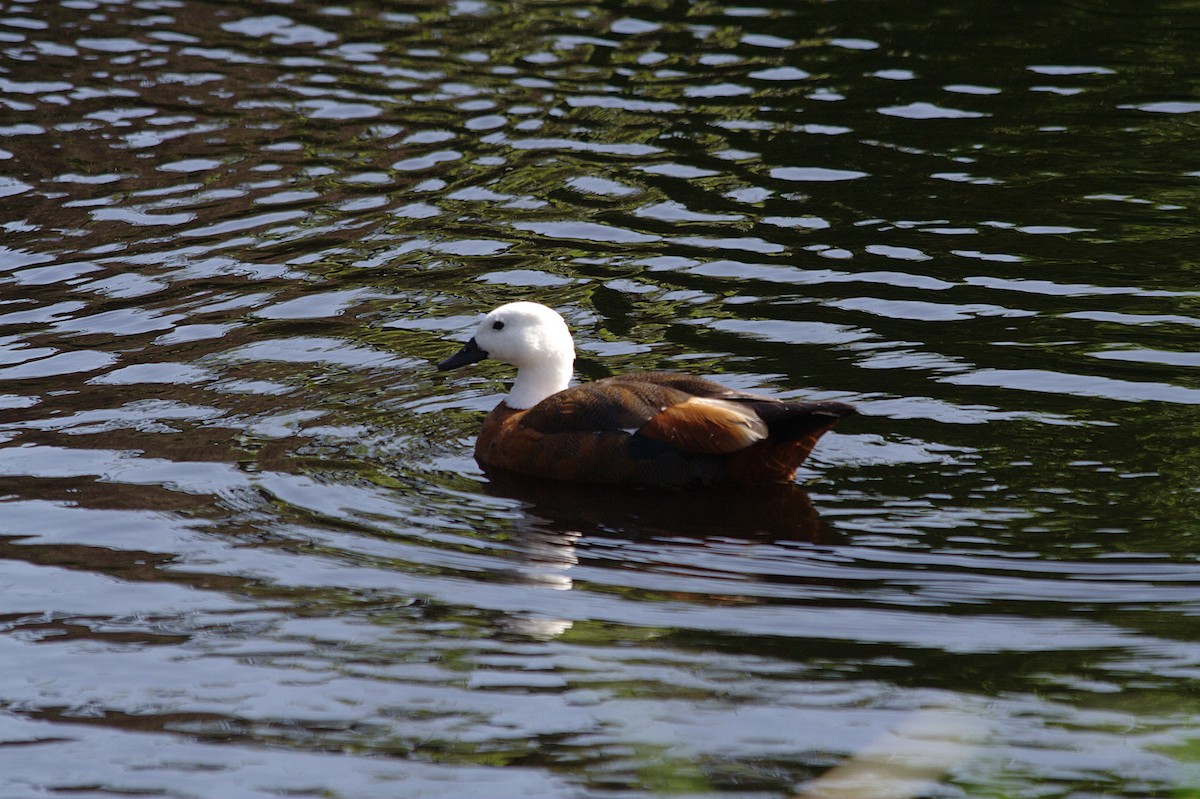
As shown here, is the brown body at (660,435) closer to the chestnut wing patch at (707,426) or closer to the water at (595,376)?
the chestnut wing patch at (707,426)

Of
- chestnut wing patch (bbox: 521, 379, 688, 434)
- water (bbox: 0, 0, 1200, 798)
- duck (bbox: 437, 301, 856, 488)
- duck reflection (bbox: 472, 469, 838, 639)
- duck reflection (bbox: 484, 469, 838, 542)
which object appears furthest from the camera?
chestnut wing patch (bbox: 521, 379, 688, 434)

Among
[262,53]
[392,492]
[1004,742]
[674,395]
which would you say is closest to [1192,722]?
[1004,742]

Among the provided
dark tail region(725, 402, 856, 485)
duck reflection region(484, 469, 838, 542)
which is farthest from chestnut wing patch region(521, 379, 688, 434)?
dark tail region(725, 402, 856, 485)

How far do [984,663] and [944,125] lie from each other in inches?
344

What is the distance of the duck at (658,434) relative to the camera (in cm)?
825

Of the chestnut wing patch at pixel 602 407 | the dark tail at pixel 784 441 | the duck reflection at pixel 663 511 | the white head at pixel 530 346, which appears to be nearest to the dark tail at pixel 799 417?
the dark tail at pixel 784 441

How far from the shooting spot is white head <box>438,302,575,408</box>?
929 centimetres

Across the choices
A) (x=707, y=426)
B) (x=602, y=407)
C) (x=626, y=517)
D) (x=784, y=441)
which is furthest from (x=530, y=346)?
(x=784, y=441)

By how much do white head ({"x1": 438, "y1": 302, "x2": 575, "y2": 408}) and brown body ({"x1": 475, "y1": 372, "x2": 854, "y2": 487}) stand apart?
0.42 meters

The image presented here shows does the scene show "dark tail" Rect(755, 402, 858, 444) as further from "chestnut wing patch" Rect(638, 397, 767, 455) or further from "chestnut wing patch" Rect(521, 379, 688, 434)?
"chestnut wing patch" Rect(521, 379, 688, 434)

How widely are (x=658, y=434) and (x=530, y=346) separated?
3.88 feet

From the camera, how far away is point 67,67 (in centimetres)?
1683

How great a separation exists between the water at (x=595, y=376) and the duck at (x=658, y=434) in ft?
0.57

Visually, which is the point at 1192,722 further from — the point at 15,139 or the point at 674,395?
the point at 15,139
